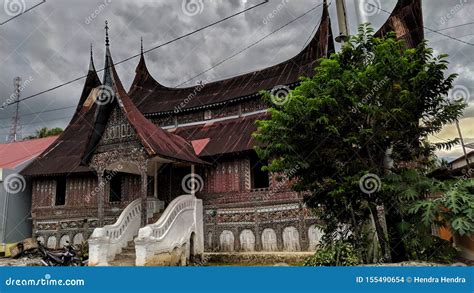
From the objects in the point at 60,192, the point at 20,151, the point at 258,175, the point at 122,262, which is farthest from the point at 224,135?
the point at 20,151

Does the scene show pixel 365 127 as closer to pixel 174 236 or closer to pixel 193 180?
pixel 174 236

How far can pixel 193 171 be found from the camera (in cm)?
1452

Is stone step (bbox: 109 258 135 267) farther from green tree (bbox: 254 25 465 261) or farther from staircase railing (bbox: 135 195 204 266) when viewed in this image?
green tree (bbox: 254 25 465 261)

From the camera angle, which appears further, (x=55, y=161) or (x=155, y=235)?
(x=55, y=161)

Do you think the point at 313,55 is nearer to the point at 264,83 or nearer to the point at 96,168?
the point at 264,83

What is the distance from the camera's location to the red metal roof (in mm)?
18641

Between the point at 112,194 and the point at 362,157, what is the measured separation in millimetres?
12137

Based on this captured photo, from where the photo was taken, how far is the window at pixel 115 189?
54.4 ft

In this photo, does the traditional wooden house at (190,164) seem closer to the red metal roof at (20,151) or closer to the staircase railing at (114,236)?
the staircase railing at (114,236)

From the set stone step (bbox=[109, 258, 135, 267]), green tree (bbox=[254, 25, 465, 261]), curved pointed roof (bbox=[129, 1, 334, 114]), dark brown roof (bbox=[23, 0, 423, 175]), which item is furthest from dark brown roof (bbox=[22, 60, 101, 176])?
green tree (bbox=[254, 25, 465, 261])

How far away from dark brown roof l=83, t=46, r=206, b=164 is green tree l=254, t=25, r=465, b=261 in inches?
206

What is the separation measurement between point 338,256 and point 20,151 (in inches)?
747

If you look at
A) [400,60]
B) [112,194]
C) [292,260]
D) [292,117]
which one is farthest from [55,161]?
[400,60]

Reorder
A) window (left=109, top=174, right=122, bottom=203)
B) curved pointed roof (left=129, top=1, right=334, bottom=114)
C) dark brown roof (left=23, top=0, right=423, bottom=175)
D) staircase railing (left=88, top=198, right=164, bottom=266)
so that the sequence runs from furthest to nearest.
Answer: window (left=109, top=174, right=122, bottom=203), curved pointed roof (left=129, top=1, right=334, bottom=114), dark brown roof (left=23, top=0, right=423, bottom=175), staircase railing (left=88, top=198, right=164, bottom=266)
